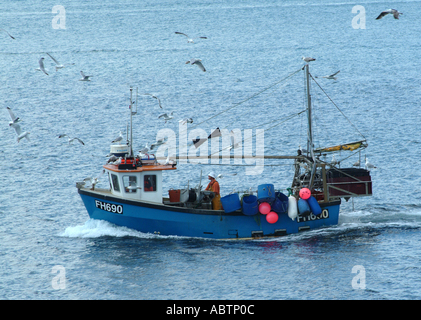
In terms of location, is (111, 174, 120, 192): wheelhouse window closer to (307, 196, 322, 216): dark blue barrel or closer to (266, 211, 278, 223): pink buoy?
(266, 211, 278, 223): pink buoy

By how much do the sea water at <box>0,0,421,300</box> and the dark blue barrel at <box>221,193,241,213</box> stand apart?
1.71m

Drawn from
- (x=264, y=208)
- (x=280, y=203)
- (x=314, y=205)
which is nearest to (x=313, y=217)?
(x=314, y=205)

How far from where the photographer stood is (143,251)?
27906 millimetres

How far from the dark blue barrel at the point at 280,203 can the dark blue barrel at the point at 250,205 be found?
2.64 ft

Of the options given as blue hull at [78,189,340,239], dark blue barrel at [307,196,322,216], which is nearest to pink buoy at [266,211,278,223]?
blue hull at [78,189,340,239]

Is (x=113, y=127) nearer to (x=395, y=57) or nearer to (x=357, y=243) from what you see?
(x=357, y=243)

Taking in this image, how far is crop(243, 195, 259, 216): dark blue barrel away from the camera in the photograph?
91.3 ft

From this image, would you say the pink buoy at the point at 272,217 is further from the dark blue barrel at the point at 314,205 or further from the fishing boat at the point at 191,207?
the dark blue barrel at the point at 314,205

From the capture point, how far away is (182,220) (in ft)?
92.9

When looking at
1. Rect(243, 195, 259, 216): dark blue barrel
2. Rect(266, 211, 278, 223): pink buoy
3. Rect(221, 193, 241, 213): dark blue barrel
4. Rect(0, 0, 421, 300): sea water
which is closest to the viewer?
Rect(0, 0, 421, 300): sea water

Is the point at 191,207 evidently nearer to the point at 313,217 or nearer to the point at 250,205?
the point at 250,205
